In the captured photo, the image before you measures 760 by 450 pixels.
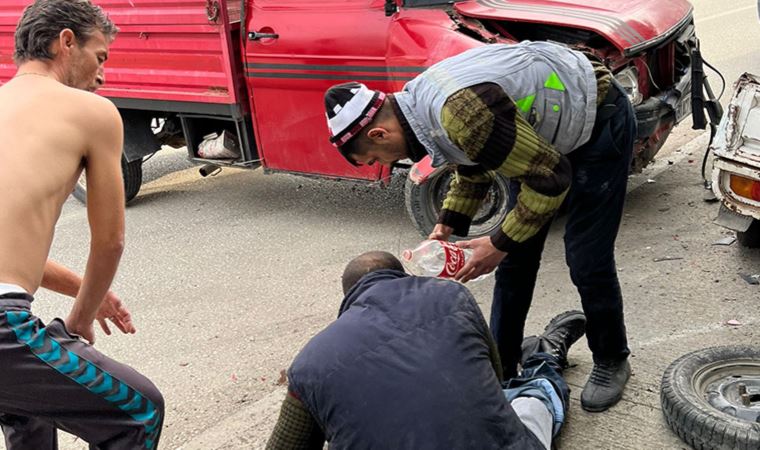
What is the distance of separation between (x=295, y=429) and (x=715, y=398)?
64.0 inches

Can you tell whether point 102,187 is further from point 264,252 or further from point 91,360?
point 264,252

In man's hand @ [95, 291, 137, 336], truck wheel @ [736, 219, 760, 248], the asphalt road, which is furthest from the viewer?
truck wheel @ [736, 219, 760, 248]

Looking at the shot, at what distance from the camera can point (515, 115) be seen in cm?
240

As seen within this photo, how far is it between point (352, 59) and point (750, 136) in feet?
7.88

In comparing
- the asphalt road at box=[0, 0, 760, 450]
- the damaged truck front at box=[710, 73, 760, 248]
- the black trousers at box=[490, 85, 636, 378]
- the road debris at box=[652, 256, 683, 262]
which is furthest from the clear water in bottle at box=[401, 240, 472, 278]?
the road debris at box=[652, 256, 683, 262]

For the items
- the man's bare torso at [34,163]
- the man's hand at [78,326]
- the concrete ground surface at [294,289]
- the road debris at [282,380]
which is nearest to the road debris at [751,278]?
the concrete ground surface at [294,289]

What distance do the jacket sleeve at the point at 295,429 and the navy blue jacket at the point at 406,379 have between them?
0.12 metres

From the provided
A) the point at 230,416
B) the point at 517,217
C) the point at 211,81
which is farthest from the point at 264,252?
the point at 517,217

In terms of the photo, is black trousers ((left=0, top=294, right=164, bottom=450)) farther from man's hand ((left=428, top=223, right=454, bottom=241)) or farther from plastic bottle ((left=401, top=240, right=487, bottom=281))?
man's hand ((left=428, top=223, right=454, bottom=241))

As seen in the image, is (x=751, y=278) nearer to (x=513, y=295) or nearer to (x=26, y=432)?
(x=513, y=295)

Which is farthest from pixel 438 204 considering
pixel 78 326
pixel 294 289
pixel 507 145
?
pixel 78 326

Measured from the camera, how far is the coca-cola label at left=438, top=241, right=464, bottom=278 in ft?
9.07

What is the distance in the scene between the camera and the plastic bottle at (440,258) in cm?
277

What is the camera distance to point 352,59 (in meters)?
5.01
